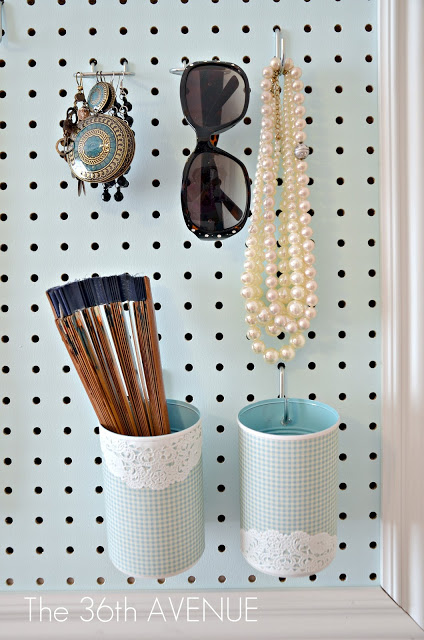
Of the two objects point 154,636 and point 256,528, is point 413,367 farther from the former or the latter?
point 154,636

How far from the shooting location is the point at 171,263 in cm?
62

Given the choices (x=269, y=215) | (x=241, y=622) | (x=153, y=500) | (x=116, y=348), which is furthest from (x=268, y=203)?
(x=241, y=622)

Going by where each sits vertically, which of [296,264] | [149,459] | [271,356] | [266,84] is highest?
[266,84]

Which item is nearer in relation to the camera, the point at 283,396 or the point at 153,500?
the point at 153,500

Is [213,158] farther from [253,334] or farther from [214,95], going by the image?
[253,334]

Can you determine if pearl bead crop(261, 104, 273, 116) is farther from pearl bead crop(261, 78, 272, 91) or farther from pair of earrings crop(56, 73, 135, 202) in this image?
pair of earrings crop(56, 73, 135, 202)

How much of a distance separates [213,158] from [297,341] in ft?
0.77

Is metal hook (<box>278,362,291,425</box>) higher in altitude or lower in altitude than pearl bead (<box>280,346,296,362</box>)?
lower

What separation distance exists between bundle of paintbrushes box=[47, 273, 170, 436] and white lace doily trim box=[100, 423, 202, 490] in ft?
0.10

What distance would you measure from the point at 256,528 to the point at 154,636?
227mm

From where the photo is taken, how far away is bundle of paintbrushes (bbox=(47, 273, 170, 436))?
518 millimetres

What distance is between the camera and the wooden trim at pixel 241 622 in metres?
0.62

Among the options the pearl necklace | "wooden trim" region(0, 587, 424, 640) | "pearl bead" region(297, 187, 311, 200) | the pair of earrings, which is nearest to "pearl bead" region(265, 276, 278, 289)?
the pearl necklace

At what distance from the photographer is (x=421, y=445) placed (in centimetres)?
59
